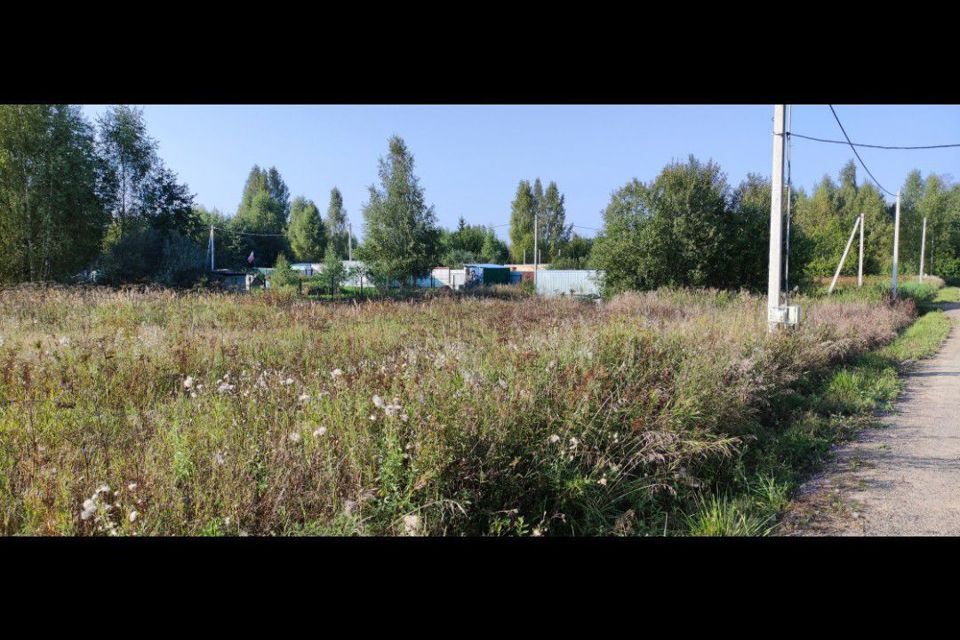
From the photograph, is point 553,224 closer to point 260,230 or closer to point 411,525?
point 260,230

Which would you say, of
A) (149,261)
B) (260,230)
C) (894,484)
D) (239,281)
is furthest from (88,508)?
(260,230)

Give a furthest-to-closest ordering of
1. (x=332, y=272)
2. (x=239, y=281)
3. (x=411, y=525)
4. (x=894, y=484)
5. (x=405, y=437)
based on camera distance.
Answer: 1. (x=239, y=281)
2. (x=332, y=272)
3. (x=894, y=484)
4. (x=405, y=437)
5. (x=411, y=525)

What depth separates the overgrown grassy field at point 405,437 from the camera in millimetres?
2539

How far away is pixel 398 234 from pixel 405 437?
2254 centimetres

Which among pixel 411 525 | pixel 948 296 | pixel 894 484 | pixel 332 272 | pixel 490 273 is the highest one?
pixel 490 273

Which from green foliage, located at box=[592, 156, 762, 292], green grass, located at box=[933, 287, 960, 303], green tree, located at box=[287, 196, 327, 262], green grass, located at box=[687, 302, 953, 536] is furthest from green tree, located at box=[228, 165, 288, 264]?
green grass, located at box=[933, 287, 960, 303]

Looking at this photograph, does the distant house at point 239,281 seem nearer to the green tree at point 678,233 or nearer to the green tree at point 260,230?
the green tree at point 678,233

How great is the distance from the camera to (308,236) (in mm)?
43625

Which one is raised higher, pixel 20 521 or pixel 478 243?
A: pixel 478 243

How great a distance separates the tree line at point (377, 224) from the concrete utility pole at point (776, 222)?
10.5 metres
